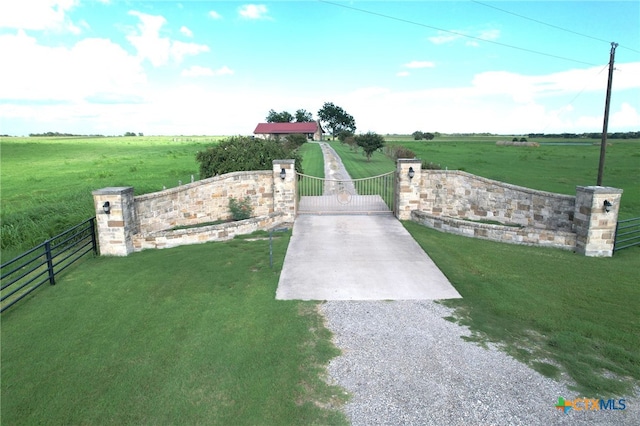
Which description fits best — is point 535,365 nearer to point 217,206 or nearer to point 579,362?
point 579,362

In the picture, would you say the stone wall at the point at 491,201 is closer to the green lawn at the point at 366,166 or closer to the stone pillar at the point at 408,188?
the stone pillar at the point at 408,188

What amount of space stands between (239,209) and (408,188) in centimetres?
667

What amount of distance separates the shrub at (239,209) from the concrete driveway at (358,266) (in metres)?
2.38

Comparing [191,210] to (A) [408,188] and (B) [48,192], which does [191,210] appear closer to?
(A) [408,188]

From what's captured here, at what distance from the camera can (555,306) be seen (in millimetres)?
7602

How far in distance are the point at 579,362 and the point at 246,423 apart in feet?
16.1

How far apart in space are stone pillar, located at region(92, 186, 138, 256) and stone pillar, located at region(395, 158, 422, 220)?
9.54 m

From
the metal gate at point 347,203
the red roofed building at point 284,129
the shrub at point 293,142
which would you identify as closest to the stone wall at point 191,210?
the metal gate at point 347,203

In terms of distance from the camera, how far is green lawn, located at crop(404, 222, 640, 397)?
5.72 metres

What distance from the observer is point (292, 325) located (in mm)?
6832

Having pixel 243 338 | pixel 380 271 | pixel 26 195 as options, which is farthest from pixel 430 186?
pixel 26 195

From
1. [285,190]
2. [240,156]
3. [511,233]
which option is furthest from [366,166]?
[511,233]

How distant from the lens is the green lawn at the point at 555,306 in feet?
18.8

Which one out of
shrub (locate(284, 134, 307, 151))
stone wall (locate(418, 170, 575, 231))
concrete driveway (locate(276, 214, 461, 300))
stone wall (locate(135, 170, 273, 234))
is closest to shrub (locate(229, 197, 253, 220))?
stone wall (locate(135, 170, 273, 234))
